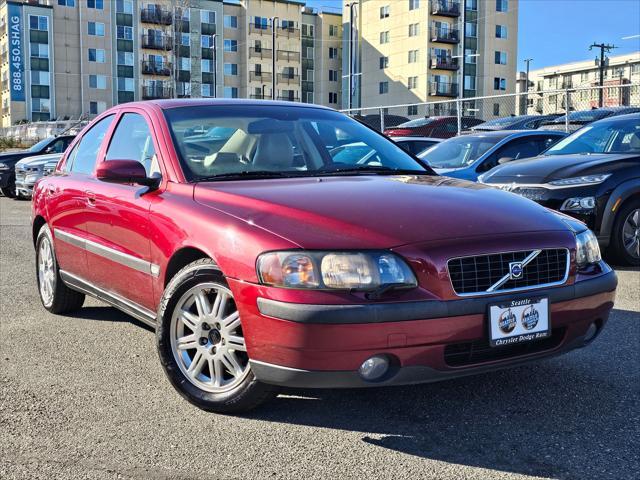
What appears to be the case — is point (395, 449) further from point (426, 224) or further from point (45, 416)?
point (45, 416)

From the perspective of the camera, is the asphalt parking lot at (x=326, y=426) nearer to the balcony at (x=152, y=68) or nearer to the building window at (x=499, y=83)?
the building window at (x=499, y=83)

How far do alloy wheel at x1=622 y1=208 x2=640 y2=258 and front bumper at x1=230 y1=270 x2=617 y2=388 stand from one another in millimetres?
4805

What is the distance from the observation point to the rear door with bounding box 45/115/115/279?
15.3 feet

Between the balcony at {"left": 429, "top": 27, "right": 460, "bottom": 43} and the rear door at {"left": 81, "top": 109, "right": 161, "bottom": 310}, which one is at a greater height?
the balcony at {"left": 429, "top": 27, "right": 460, "bottom": 43}

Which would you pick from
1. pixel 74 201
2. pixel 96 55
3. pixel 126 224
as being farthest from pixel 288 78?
pixel 126 224

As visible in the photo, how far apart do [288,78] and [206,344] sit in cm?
7235

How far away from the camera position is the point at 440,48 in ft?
212

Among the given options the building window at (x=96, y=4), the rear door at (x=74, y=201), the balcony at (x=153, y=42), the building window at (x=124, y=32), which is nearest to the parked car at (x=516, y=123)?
the rear door at (x=74, y=201)

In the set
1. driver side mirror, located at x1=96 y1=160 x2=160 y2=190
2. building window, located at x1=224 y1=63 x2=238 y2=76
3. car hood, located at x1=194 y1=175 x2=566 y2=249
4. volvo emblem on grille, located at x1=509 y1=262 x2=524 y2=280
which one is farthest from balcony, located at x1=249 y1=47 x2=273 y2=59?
volvo emblem on grille, located at x1=509 y1=262 x2=524 y2=280

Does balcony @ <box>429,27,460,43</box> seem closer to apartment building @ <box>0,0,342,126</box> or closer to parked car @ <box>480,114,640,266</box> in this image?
apartment building @ <box>0,0,342,126</box>

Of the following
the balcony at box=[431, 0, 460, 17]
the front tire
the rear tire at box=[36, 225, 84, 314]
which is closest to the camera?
the front tire

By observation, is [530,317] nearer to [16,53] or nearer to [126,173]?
[126,173]

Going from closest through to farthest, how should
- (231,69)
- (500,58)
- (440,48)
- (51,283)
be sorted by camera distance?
1. (51,283)
2. (440,48)
3. (500,58)
4. (231,69)

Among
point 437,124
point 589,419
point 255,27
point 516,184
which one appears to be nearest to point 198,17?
point 255,27
